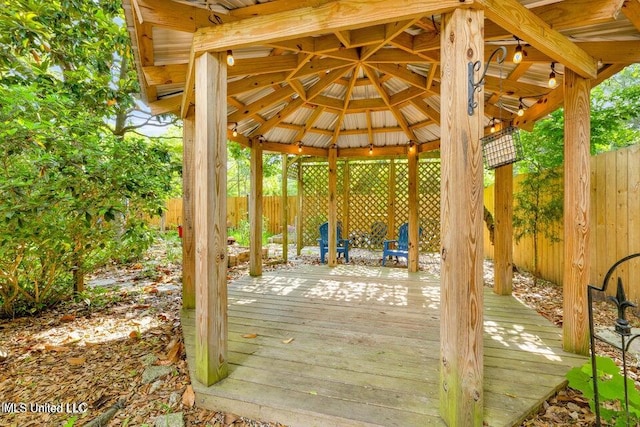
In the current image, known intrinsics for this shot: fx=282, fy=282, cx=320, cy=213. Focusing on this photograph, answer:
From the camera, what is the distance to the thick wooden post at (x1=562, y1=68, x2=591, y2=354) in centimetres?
208

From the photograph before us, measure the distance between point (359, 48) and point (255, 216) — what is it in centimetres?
279

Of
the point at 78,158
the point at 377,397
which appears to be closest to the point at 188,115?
the point at 78,158

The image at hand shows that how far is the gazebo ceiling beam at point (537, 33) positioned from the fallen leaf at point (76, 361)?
343 centimetres

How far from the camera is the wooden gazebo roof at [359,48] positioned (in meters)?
1.61

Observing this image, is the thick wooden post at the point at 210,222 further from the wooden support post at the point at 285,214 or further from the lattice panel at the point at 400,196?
the lattice panel at the point at 400,196

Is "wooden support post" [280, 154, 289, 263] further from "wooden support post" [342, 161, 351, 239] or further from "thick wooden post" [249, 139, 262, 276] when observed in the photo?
"wooden support post" [342, 161, 351, 239]

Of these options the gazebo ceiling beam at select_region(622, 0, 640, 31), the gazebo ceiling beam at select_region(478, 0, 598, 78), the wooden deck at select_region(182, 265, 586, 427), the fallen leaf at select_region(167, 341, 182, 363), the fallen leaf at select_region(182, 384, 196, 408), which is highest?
the gazebo ceiling beam at select_region(622, 0, 640, 31)

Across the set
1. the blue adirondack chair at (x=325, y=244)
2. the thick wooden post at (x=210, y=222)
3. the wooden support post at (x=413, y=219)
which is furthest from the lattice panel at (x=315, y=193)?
the thick wooden post at (x=210, y=222)

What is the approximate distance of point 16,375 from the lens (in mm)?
1981

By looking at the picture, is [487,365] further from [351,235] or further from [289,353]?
[351,235]

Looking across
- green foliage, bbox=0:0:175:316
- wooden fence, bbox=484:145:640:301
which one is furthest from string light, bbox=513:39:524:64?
green foliage, bbox=0:0:175:316

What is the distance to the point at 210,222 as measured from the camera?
1.76 metres

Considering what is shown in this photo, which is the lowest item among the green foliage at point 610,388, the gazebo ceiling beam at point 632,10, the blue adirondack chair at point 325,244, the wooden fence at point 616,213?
the green foliage at point 610,388

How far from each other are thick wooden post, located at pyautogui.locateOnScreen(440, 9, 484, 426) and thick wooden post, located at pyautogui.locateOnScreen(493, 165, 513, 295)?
2652 millimetres
